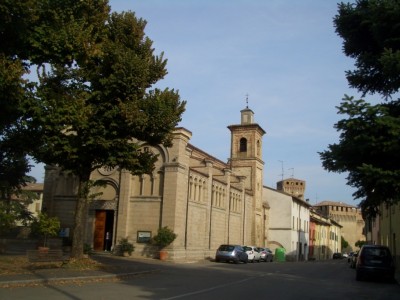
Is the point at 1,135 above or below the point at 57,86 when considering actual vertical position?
below

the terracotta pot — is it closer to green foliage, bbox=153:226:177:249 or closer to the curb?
green foliage, bbox=153:226:177:249

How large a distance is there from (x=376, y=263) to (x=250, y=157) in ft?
112

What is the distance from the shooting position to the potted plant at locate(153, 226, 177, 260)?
3231cm

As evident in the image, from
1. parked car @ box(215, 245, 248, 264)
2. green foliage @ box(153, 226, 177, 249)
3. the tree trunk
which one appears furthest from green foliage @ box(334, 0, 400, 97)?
parked car @ box(215, 245, 248, 264)

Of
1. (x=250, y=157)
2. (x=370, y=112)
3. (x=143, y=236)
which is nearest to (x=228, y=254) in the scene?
(x=143, y=236)

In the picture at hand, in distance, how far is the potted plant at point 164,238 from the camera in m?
32.3

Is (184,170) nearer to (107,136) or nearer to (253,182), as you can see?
Result: (107,136)

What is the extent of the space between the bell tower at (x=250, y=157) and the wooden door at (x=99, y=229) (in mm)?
21682

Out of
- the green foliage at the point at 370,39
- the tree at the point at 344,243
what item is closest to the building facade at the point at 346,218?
the tree at the point at 344,243

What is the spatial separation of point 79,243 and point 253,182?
36238 millimetres

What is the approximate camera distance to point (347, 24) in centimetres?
1308

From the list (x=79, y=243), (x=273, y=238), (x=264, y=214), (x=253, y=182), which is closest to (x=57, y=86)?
(x=79, y=243)

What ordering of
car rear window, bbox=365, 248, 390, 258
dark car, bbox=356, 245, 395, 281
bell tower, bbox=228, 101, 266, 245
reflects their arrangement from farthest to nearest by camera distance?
bell tower, bbox=228, 101, 266, 245
car rear window, bbox=365, 248, 390, 258
dark car, bbox=356, 245, 395, 281

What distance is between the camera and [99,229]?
119 ft
